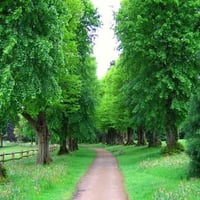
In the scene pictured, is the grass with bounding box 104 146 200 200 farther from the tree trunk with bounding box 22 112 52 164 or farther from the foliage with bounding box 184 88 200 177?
the tree trunk with bounding box 22 112 52 164

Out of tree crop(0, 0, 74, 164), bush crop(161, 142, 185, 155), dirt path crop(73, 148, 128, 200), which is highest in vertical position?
tree crop(0, 0, 74, 164)

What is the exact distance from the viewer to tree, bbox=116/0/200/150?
30.9 meters

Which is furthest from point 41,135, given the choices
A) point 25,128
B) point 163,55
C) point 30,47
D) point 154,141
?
point 25,128

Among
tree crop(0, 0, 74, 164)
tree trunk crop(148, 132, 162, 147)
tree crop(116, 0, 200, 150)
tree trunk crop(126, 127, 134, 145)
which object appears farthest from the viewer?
tree trunk crop(126, 127, 134, 145)

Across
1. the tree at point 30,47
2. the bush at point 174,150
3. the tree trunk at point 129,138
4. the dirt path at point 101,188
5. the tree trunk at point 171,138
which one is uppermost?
the tree at point 30,47

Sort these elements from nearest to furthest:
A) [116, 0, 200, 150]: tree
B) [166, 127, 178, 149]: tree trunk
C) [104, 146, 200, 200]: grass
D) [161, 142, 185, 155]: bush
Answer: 1. [104, 146, 200, 200]: grass
2. [116, 0, 200, 150]: tree
3. [161, 142, 185, 155]: bush
4. [166, 127, 178, 149]: tree trunk

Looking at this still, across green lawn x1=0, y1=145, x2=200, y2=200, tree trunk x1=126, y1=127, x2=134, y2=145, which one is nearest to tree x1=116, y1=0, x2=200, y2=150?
green lawn x1=0, y1=145, x2=200, y2=200

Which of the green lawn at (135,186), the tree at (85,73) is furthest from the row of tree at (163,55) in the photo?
the green lawn at (135,186)

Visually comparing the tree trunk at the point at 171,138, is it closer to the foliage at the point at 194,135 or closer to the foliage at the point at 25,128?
the foliage at the point at 25,128

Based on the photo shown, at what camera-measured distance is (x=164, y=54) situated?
30.6 metres

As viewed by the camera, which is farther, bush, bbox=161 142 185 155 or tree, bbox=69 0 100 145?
tree, bbox=69 0 100 145

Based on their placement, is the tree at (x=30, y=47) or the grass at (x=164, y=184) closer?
the grass at (x=164, y=184)

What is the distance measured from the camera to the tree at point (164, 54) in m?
30.9

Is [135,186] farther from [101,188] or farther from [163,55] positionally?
[163,55]
